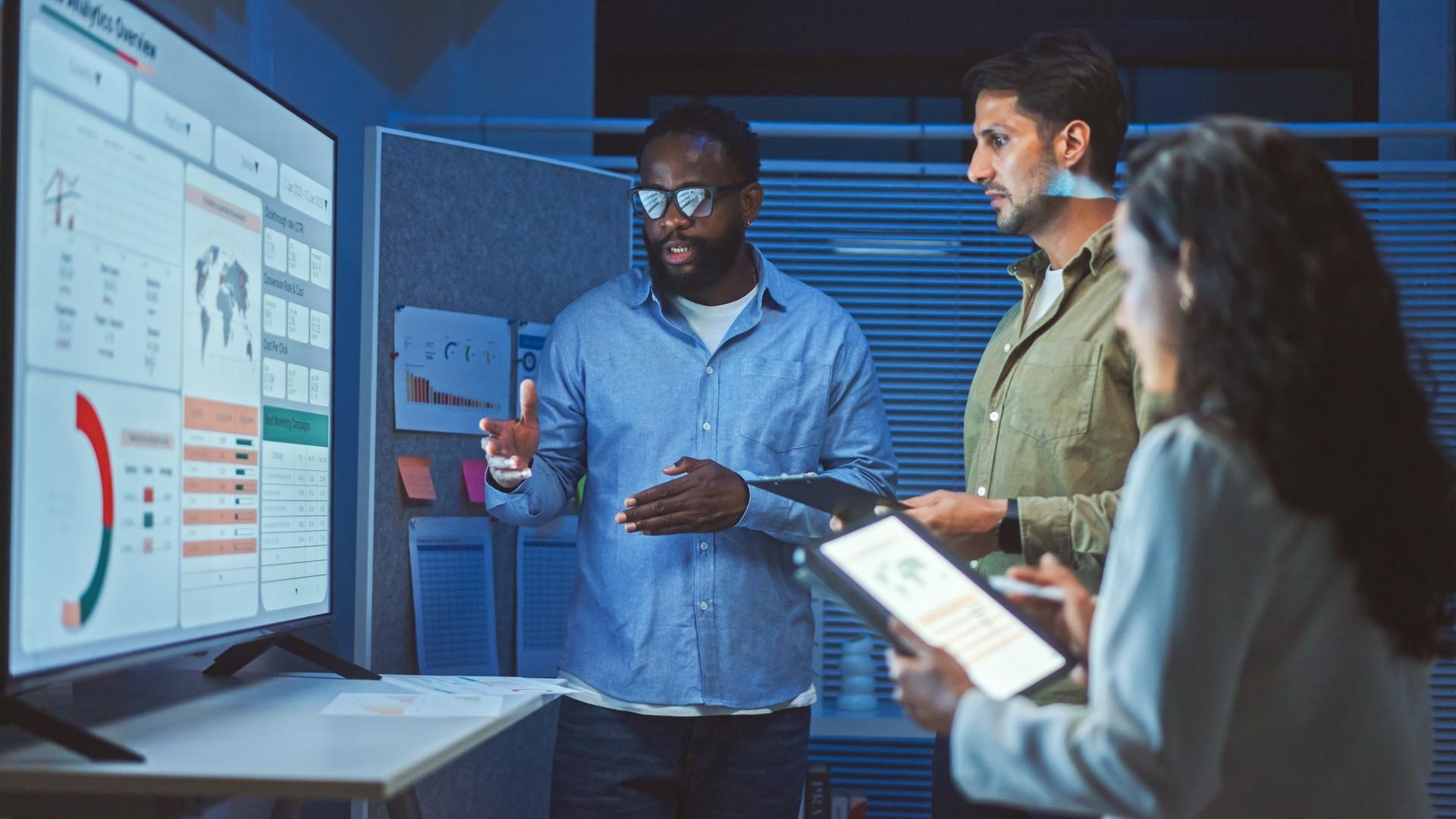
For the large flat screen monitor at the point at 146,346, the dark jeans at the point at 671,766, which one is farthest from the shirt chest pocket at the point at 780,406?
the large flat screen monitor at the point at 146,346

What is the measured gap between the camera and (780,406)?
212cm

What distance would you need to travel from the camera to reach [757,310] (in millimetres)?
2180

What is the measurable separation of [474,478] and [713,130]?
0.83 metres

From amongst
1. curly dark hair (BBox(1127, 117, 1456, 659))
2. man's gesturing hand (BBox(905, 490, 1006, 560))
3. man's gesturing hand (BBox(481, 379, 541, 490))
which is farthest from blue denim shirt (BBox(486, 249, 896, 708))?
curly dark hair (BBox(1127, 117, 1456, 659))

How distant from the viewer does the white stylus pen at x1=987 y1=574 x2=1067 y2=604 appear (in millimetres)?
1186

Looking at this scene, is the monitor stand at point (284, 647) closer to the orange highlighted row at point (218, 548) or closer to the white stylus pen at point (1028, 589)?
the orange highlighted row at point (218, 548)

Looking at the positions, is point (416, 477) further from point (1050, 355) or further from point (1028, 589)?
point (1028, 589)

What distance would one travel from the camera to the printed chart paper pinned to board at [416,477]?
7.49 feet

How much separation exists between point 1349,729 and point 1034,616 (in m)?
0.33

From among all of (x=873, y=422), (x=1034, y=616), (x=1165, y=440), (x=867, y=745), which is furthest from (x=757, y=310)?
(x=867, y=745)

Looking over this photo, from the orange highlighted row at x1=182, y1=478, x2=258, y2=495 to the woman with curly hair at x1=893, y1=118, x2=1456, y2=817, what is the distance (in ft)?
3.13

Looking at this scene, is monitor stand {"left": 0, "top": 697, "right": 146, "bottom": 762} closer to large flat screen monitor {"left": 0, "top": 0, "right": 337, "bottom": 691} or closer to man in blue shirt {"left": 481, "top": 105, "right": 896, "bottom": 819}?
large flat screen monitor {"left": 0, "top": 0, "right": 337, "bottom": 691}

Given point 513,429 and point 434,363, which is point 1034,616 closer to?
point 513,429

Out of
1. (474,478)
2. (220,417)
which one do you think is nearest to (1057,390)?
(220,417)
